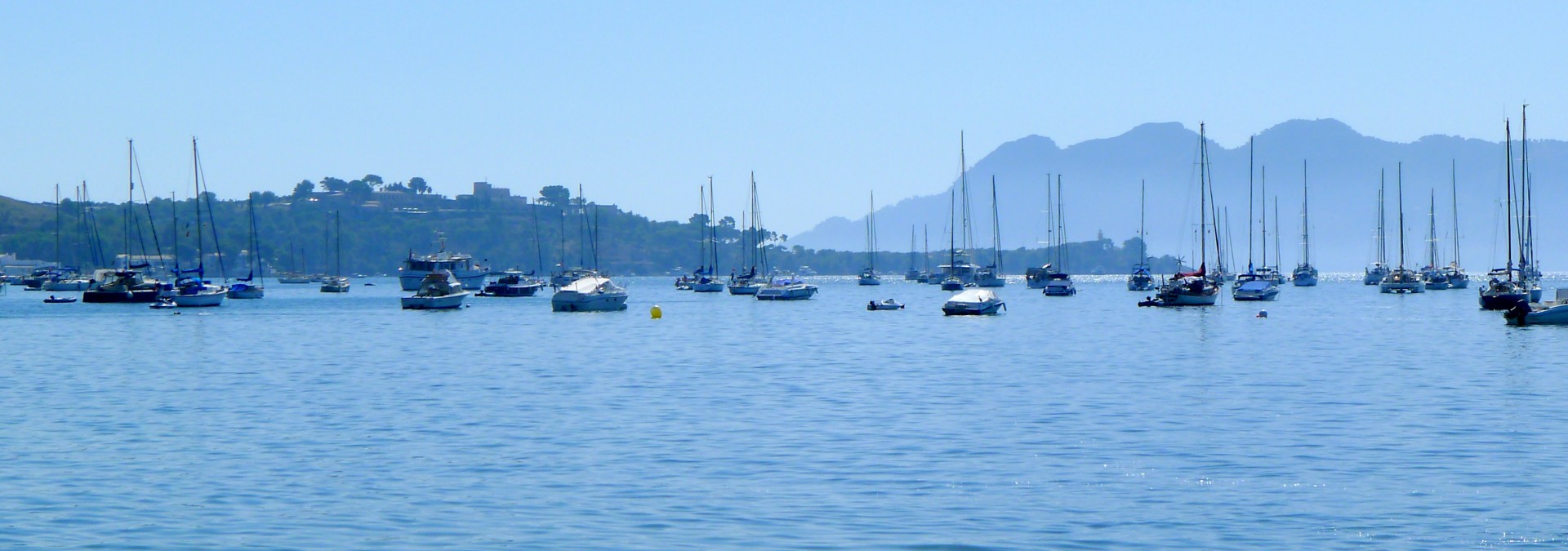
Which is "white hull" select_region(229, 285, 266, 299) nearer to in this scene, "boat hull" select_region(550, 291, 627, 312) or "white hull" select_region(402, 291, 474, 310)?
"white hull" select_region(402, 291, 474, 310)

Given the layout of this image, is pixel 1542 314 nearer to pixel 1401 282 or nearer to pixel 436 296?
pixel 436 296

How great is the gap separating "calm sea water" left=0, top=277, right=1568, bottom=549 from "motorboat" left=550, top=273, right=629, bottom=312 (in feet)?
141

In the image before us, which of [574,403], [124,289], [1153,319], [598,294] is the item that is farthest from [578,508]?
[124,289]

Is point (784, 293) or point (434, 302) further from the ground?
point (434, 302)

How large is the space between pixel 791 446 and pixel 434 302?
295 ft

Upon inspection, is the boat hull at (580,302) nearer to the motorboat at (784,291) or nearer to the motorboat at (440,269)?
the motorboat at (784,291)

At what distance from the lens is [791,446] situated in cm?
3194

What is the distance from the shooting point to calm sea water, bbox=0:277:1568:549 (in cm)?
2275

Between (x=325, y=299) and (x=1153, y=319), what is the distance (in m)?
102

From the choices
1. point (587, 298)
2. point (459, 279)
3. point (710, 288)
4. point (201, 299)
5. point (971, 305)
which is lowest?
point (971, 305)

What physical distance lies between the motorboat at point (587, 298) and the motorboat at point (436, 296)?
28.5ft

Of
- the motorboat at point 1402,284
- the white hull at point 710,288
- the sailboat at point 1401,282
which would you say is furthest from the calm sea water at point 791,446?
the white hull at point 710,288

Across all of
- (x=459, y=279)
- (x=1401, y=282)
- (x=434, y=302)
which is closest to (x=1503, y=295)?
(x=1401, y=282)

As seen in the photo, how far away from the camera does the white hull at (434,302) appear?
118m
